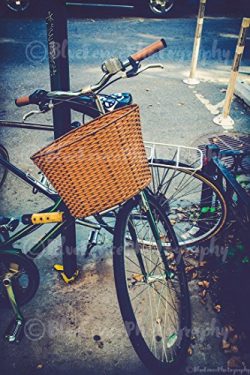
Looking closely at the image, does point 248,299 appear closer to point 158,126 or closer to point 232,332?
point 232,332

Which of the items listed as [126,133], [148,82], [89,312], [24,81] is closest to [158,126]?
[148,82]

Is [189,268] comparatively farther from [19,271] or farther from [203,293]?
[19,271]

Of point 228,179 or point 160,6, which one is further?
point 160,6

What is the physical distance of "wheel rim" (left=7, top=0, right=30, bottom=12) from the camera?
10.1 metres

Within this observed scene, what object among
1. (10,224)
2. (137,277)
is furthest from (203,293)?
(10,224)

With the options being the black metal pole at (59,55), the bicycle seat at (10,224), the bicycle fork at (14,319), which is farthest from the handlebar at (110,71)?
the bicycle fork at (14,319)

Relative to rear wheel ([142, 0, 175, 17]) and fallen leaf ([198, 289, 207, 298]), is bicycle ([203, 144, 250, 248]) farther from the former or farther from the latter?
rear wheel ([142, 0, 175, 17])

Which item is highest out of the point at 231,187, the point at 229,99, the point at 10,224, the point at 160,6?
the point at 160,6

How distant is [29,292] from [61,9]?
1.88m

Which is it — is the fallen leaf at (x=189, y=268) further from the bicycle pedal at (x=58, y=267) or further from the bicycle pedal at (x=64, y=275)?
the bicycle pedal at (x=58, y=267)

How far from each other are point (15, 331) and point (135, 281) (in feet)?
3.29

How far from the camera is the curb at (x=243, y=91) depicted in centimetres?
608

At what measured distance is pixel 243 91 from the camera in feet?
20.7

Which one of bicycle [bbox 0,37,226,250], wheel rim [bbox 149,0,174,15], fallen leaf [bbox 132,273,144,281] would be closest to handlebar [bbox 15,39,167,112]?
bicycle [bbox 0,37,226,250]
